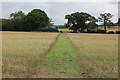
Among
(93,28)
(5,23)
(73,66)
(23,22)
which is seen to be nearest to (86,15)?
(93,28)

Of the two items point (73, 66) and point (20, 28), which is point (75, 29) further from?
point (73, 66)

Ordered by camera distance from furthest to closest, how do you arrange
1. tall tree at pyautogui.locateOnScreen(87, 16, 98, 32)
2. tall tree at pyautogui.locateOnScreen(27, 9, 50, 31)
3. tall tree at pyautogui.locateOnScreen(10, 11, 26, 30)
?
tall tree at pyautogui.locateOnScreen(10, 11, 26, 30), tall tree at pyautogui.locateOnScreen(87, 16, 98, 32), tall tree at pyautogui.locateOnScreen(27, 9, 50, 31)

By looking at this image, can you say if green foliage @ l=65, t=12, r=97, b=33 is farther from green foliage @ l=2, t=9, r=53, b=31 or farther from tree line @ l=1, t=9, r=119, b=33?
green foliage @ l=2, t=9, r=53, b=31

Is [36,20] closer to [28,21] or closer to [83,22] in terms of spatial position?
[28,21]

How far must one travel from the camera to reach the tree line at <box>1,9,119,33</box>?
203 ft

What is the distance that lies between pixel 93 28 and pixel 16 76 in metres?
61.7

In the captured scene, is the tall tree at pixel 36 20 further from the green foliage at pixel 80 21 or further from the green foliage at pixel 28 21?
the green foliage at pixel 80 21

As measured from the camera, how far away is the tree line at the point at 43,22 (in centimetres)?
6180

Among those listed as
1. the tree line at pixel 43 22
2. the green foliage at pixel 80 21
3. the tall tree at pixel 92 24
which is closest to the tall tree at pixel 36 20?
the tree line at pixel 43 22

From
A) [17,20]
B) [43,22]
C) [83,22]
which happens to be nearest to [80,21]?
[83,22]

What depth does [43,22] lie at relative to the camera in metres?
61.3

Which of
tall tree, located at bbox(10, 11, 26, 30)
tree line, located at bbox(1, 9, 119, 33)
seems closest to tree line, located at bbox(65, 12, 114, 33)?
tree line, located at bbox(1, 9, 119, 33)

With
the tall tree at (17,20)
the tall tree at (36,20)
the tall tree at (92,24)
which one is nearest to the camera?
the tall tree at (36,20)

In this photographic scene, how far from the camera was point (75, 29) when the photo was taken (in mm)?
66062
